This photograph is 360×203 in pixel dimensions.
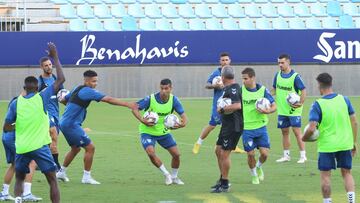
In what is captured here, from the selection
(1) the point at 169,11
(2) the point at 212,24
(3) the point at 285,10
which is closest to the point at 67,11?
(1) the point at 169,11

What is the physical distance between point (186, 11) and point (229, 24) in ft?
6.28

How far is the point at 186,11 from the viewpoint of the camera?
1596 inches

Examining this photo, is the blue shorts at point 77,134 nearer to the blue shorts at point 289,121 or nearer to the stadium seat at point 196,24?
the blue shorts at point 289,121

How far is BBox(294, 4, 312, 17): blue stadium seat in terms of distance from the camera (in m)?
41.8

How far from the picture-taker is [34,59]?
3481 cm

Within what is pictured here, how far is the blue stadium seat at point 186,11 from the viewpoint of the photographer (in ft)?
132

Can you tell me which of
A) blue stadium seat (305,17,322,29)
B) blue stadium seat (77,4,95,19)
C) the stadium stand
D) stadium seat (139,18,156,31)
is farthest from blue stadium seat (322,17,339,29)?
blue stadium seat (77,4,95,19)

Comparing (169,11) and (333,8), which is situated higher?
(333,8)

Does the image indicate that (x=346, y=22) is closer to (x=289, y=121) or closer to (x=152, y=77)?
(x=152, y=77)

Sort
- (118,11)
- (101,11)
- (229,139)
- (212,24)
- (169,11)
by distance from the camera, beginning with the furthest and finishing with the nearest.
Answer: (169,11) < (212,24) < (118,11) < (101,11) < (229,139)

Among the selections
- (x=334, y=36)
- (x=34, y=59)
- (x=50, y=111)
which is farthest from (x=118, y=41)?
(x=50, y=111)

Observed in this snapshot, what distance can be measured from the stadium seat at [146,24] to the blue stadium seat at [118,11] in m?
0.90

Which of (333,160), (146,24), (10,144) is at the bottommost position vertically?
(333,160)

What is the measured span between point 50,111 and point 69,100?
1.08 m
